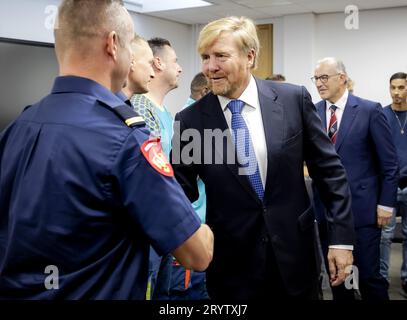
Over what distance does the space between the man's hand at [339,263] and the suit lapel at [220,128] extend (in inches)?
14.1

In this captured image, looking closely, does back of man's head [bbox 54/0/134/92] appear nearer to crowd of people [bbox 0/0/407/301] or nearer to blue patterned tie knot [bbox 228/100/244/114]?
crowd of people [bbox 0/0/407/301]

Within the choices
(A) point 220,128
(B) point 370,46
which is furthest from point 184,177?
(B) point 370,46

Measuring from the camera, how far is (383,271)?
139 inches

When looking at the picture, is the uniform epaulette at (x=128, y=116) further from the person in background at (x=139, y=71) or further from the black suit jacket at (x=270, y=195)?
the person in background at (x=139, y=71)

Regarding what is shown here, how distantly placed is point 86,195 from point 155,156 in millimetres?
152

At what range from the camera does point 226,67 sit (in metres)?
1.67

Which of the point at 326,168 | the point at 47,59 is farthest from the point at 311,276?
the point at 47,59

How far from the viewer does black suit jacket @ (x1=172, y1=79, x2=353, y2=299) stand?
61.9 inches

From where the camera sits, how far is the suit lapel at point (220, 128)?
5.16 feet

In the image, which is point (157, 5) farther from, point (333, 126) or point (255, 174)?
point (255, 174)

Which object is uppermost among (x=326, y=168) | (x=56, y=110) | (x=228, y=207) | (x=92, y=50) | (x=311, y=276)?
(x=92, y=50)

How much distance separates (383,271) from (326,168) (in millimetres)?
2207

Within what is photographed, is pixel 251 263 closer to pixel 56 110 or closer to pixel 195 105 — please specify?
pixel 195 105

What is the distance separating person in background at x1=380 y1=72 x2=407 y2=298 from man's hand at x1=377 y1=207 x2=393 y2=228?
39.8 inches
